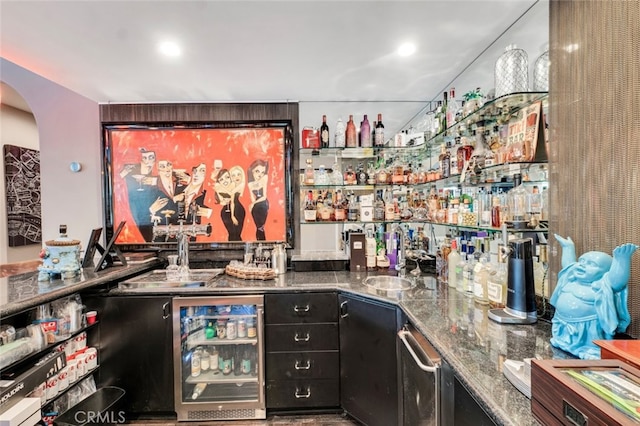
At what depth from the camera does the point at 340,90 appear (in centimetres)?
246

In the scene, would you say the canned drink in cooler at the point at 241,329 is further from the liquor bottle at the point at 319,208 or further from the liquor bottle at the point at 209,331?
the liquor bottle at the point at 319,208

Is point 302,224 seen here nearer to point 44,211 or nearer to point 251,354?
point 251,354

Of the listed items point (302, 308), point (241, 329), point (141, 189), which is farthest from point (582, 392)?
point (141, 189)

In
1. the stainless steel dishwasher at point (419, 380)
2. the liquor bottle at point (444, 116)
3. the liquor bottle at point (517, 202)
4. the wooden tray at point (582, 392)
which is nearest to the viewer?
the wooden tray at point (582, 392)

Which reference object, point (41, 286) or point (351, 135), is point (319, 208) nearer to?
point (351, 135)

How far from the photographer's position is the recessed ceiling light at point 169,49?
180cm

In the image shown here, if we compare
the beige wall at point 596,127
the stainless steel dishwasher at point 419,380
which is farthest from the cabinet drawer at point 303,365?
the beige wall at point 596,127

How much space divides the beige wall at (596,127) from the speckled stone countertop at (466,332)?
→ 0.33 metres

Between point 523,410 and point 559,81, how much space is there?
1.28m

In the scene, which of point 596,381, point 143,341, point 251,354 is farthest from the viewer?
point 251,354

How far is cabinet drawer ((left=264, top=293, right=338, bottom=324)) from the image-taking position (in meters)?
2.05

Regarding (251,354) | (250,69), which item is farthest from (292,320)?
(250,69)

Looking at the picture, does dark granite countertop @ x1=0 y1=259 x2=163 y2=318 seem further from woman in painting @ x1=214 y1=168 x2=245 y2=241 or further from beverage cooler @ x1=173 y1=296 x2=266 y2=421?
woman in painting @ x1=214 y1=168 x2=245 y2=241

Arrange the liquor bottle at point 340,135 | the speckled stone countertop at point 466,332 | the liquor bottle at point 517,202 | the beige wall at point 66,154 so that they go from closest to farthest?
the speckled stone countertop at point 466,332, the liquor bottle at point 517,202, the liquor bottle at point 340,135, the beige wall at point 66,154
